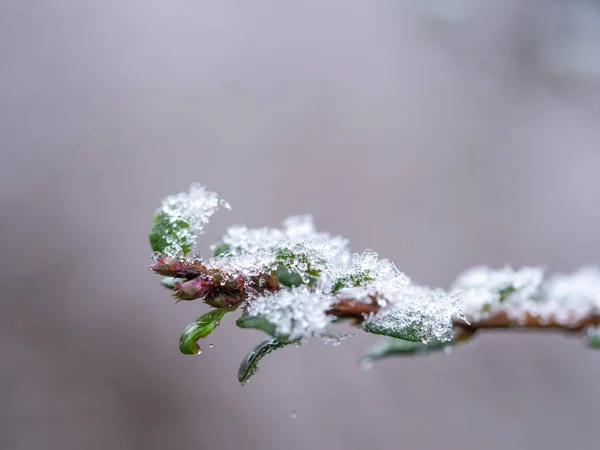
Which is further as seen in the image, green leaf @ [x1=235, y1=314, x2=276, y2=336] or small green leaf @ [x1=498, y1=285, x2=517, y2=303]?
small green leaf @ [x1=498, y1=285, x2=517, y2=303]

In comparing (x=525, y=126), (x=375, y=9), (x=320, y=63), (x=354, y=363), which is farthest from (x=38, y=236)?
(x=525, y=126)

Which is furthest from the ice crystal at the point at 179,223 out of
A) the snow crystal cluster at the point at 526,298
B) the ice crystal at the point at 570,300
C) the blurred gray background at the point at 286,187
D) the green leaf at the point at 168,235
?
the blurred gray background at the point at 286,187

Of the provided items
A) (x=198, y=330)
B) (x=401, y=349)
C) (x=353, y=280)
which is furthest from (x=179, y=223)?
(x=401, y=349)

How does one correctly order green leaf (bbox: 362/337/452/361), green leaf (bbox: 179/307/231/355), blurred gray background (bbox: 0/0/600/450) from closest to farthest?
green leaf (bbox: 179/307/231/355) → green leaf (bbox: 362/337/452/361) → blurred gray background (bbox: 0/0/600/450)

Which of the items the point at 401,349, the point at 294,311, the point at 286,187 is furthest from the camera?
the point at 286,187

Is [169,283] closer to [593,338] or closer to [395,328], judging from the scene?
[395,328]

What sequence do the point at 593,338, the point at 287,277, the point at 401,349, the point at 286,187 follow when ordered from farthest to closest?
A: the point at 286,187 < the point at 401,349 < the point at 593,338 < the point at 287,277

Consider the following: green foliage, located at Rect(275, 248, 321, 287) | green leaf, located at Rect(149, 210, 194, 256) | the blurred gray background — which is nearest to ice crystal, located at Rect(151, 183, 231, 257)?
green leaf, located at Rect(149, 210, 194, 256)

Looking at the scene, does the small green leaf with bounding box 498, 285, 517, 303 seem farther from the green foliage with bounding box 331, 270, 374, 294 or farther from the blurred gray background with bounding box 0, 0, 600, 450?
the blurred gray background with bounding box 0, 0, 600, 450
